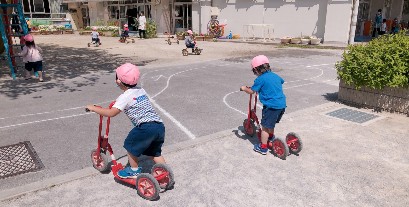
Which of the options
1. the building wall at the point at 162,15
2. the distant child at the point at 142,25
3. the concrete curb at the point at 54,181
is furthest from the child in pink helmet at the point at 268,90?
the building wall at the point at 162,15

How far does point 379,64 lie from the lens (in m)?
7.45

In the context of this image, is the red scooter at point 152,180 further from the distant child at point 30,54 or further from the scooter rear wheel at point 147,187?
the distant child at point 30,54

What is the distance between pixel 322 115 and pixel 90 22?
1532 inches

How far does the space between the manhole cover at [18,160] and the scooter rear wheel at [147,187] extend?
1.94 m

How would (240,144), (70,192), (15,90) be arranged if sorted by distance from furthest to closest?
(15,90) → (240,144) → (70,192)

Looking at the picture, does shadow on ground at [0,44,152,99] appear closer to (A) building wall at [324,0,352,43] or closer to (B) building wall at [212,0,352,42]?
(B) building wall at [212,0,352,42]

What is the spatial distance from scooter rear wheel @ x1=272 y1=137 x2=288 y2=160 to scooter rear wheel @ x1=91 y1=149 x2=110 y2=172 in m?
2.73

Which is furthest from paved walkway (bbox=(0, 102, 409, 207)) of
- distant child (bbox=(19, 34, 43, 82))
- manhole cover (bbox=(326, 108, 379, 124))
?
distant child (bbox=(19, 34, 43, 82))

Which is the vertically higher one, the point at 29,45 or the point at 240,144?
the point at 29,45

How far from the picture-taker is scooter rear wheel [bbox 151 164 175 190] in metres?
4.25

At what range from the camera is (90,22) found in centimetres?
4066

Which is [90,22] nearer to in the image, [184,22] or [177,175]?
A: [184,22]

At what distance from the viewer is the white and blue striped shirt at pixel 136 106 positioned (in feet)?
13.2

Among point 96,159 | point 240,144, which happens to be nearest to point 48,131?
point 96,159
